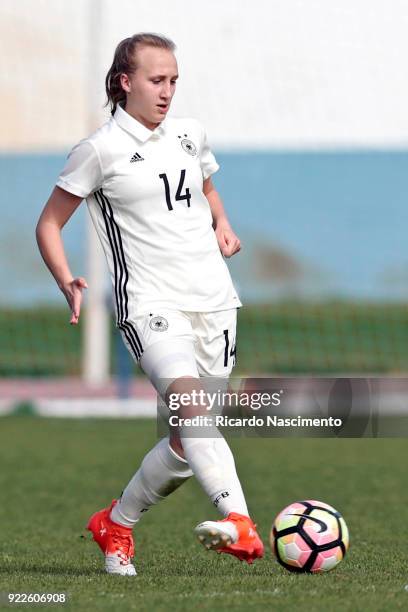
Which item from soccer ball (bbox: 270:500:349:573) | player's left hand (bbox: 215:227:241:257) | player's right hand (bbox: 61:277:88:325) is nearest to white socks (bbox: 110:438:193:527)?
soccer ball (bbox: 270:500:349:573)

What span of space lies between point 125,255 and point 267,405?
4.98ft

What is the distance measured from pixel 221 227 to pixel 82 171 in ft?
2.47

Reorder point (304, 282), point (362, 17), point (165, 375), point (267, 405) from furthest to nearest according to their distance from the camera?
point (304, 282) < point (362, 17) < point (267, 405) < point (165, 375)

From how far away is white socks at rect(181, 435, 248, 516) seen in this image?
206 inches

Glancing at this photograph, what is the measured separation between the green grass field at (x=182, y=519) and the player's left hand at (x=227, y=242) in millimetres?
1421

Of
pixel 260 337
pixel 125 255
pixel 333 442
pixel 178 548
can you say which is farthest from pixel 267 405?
pixel 260 337

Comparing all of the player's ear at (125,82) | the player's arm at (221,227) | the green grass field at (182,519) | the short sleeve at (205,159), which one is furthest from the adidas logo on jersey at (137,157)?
the green grass field at (182,519)

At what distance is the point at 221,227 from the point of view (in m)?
6.07

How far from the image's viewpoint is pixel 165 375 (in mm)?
5430

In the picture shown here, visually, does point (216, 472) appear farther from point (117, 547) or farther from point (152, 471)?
point (117, 547)

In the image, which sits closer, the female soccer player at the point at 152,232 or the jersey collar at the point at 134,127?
the female soccer player at the point at 152,232

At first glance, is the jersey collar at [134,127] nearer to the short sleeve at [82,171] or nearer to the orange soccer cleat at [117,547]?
the short sleeve at [82,171]

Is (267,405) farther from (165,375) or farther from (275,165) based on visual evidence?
(275,165)

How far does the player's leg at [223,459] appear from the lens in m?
4.95
